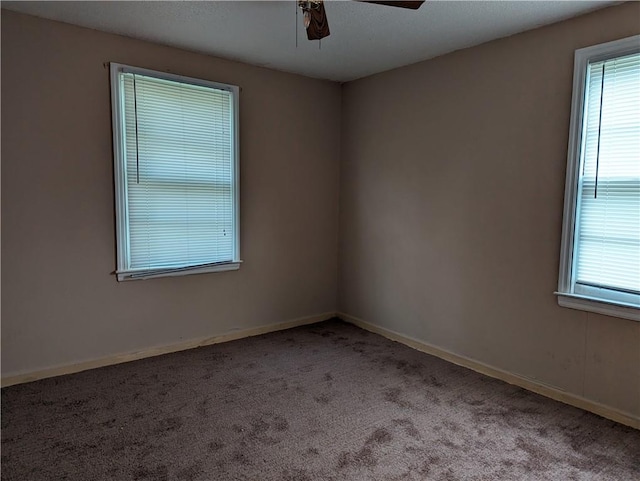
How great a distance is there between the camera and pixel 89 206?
315 cm

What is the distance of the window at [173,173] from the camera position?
325 centimetres

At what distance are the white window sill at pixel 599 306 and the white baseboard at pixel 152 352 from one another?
241 centimetres

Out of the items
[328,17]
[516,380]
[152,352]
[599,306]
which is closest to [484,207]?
[599,306]

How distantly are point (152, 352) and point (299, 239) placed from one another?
1.69m

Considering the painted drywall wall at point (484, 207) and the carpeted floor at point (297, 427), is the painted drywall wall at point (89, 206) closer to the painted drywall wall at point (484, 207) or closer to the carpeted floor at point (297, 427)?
the carpeted floor at point (297, 427)

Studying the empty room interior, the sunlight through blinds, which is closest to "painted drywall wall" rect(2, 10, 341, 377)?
the empty room interior

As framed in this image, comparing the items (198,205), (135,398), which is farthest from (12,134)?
(135,398)

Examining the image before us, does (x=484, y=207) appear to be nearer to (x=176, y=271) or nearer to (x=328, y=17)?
(x=328, y=17)

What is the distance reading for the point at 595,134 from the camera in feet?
8.61

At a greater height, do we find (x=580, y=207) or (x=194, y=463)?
(x=580, y=207)

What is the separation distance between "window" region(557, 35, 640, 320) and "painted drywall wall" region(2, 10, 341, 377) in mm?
2410

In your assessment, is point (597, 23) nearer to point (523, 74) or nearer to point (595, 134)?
point (523, 74)

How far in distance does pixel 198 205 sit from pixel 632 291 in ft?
10.2

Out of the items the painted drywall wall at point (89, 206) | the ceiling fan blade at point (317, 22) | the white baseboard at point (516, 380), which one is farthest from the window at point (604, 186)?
the painted drywall wall at point (89, 206)
